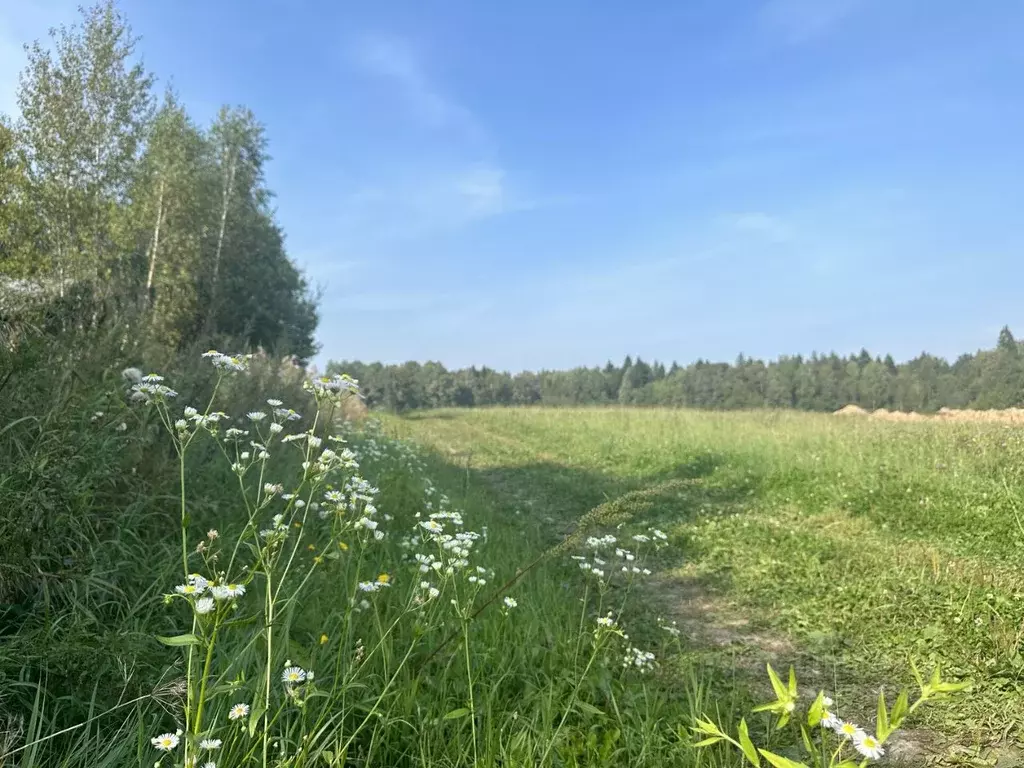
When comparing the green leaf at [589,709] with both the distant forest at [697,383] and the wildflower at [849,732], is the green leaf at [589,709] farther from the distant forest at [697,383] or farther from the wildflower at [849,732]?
the distant forest at [697,383]

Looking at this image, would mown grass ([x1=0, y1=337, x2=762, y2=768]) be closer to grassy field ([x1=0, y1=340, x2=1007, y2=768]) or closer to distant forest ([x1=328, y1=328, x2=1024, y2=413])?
grassy field ([x1=0, y1=340, x2=1007, y2=768])

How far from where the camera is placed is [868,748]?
4.58ft

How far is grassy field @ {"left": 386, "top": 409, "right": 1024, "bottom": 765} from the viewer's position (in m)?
3.71

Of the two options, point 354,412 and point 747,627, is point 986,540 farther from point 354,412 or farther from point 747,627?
point 354,412

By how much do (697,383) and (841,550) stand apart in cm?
8289

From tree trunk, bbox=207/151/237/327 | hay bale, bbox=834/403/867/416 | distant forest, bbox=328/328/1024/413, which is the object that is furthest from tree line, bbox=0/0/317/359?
distant forest, bbox=328/328/1024/413

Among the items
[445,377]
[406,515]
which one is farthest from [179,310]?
[445,377]

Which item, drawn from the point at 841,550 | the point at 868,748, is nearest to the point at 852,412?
the point at 841,550

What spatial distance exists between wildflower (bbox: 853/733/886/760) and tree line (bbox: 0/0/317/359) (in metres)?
8.60

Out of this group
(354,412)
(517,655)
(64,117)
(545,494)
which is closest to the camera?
(517,655)

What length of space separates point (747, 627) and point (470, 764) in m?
3.04

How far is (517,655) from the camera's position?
3.26 metres

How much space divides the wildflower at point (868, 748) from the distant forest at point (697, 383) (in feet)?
191

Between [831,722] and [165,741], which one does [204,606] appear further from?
[831,722]
